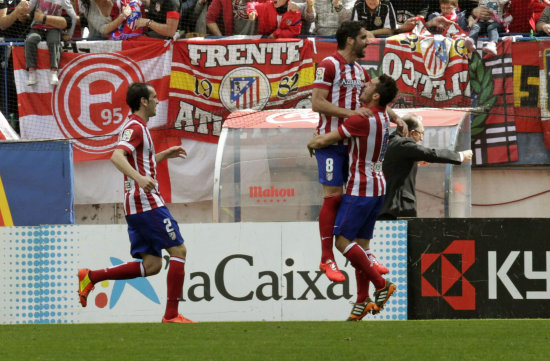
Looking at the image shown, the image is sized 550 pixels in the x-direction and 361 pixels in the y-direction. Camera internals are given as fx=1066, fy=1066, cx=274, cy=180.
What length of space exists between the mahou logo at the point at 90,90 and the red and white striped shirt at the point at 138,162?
7191 mm

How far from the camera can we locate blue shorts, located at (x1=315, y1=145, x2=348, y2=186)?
360 inches

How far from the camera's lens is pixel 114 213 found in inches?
655

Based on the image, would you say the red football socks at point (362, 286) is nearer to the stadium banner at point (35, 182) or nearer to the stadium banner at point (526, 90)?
the stadium banner at point (35, 182)

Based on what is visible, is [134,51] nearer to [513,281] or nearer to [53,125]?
[53,125]

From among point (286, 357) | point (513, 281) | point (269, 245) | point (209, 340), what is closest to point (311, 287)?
point (269, 245)

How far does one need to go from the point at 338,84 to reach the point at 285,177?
565 centimetres

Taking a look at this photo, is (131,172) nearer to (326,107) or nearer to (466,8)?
(326,107)

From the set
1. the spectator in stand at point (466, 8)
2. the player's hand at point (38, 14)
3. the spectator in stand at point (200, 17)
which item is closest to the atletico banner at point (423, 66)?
the spectator in stand at point (466, 8)

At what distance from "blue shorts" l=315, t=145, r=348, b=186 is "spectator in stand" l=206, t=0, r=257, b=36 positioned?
7656mm

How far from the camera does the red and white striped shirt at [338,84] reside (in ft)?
30.1

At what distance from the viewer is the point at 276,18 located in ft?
53.6

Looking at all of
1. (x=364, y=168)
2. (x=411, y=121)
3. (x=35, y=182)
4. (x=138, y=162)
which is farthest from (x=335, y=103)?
(x=35, y=182)

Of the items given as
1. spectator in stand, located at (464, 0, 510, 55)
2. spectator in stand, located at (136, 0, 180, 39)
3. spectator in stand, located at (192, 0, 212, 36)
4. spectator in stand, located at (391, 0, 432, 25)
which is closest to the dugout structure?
spectator in stand, located at (464, 0, 510, 55)

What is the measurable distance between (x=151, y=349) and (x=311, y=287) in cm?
480
